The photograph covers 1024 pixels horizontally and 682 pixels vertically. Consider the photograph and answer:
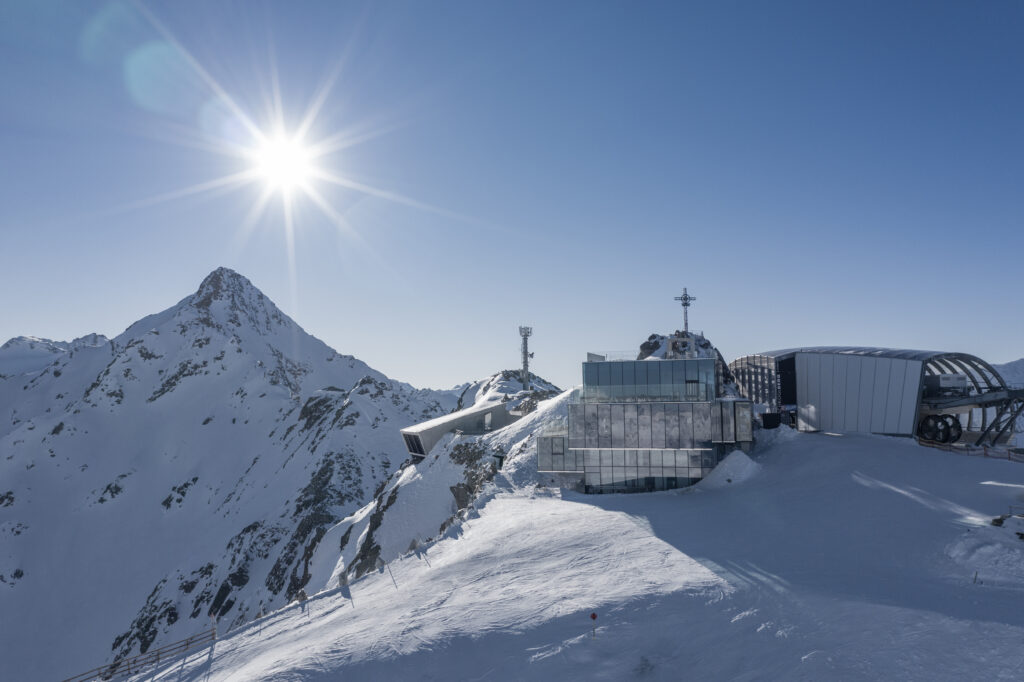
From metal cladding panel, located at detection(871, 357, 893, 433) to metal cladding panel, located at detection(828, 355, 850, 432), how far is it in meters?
2.07

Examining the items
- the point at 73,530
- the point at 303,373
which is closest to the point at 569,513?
the point at 73,530

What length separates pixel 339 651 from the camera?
64.9 ft

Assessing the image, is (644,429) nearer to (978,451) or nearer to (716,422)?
(716,422)

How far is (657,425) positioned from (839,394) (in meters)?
15.2

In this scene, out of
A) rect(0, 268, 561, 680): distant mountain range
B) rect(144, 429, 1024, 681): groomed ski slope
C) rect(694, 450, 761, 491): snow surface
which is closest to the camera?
rect(144, 429, 1024, 681): groomed ski slope

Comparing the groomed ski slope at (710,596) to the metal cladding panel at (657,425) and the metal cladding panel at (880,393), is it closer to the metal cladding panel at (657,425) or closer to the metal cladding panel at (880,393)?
the metal cladding panel at (880,393)

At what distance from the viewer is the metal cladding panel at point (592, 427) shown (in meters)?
41.6

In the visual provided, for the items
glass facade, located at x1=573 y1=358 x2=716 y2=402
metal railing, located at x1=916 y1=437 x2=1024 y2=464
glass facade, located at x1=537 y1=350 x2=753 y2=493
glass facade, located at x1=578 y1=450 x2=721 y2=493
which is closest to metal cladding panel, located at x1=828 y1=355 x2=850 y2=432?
metal railing, located at x1=916 y1=437 x2=1024 y2=464

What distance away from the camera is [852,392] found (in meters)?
41.8

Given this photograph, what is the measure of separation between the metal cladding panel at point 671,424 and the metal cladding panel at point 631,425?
227 cm

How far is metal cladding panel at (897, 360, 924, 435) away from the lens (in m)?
38.1

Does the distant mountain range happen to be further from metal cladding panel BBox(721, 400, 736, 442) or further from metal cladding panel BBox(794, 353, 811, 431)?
metal cladding panel BBox(794, 353, 811, 431)

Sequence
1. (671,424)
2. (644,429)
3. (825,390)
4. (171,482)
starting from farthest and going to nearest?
(171,482)
(825,390)
(644,429)
(671,424)

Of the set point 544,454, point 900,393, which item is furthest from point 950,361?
point 544,454
